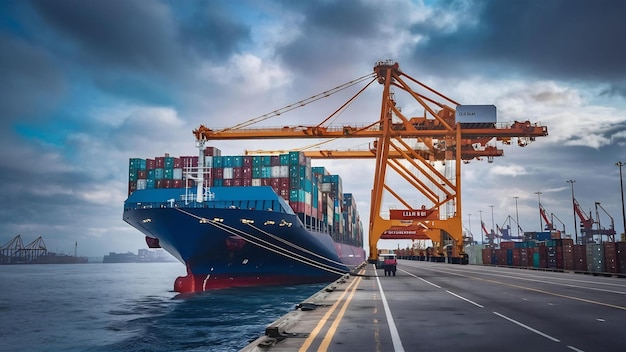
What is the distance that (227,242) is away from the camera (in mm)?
35250

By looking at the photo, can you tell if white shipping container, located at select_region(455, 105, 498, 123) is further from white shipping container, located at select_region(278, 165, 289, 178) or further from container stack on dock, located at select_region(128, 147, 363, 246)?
white shipping container, located at select_region(278, 165, 289, 178)

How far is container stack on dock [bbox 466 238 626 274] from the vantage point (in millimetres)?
43531

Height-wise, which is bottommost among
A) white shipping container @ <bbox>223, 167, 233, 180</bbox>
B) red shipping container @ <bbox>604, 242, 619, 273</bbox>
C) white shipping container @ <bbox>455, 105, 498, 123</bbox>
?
red shipping container @ <bbox>604, 242, 619, 273</bbox>

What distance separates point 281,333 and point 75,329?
19108mm

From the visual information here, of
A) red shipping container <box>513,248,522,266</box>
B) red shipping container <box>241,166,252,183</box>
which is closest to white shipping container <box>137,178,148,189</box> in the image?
red shipping container <box>241,166,252,183</box>

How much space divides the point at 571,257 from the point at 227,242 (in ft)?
126

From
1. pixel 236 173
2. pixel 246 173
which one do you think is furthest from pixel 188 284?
pixel 246 173

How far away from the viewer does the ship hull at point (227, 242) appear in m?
34.2

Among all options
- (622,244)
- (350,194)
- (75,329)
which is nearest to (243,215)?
(75,329)

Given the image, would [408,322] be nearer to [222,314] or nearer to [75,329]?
[222,314]

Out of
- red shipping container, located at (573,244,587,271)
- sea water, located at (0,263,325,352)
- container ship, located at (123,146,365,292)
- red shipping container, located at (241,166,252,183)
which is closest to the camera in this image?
sea water, located at (0,263,325,352)

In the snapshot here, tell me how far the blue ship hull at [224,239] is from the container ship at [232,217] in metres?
0.07

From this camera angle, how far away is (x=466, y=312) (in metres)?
16.2

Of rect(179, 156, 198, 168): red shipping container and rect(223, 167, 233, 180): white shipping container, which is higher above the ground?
rect(179, 156, 198, 168): red shipping container
